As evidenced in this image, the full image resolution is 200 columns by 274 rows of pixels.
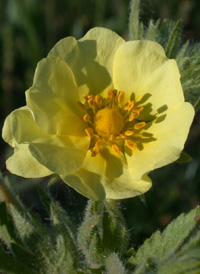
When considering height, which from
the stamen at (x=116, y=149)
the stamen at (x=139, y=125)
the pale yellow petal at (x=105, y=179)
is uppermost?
the stamen at (x=139, y=125)

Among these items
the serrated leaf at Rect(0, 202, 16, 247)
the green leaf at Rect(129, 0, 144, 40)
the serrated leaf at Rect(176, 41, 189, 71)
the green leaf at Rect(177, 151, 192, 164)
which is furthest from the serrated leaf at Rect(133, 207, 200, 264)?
the green leaf at Rect(129, 0, 144, 40)

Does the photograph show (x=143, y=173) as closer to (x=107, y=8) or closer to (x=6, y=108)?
(x=6, y=108)

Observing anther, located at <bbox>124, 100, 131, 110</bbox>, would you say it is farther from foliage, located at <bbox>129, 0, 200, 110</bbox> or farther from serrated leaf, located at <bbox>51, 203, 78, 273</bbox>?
serrated leaf, located at <bbox>51, 203, 78, 273</bbox>

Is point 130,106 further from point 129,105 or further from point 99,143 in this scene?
point 99,143

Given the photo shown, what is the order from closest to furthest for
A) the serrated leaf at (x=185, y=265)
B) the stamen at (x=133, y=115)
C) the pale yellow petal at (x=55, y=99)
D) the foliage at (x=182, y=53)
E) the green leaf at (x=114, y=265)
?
the serrated leaf at (x=185, y=265) < the green leaf at (x=114, y=265) < the pale yellow petal at (x=55, y=99) < the stamen at (x=133, y=115) < the foliage at (x=182, y=53)

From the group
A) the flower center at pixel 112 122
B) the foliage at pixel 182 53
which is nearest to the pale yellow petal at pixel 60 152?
the flower center at pixel 112 122

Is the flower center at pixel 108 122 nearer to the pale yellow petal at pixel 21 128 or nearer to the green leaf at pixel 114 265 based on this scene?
the pale yellow petal at pixel 21 128
